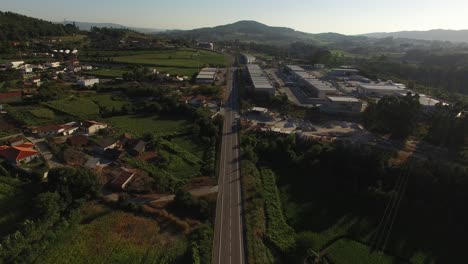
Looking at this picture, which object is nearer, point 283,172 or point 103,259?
point 103,259

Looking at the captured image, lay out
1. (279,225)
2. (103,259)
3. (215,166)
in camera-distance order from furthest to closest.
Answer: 1. (215,166)
2. (279,225)
3. (103,259)

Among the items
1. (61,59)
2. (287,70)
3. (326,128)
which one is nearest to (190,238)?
(326,128)

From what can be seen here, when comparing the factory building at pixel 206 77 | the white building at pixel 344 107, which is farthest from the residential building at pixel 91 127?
the white building at pixel 344 107

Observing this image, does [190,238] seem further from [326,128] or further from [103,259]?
[326,128]

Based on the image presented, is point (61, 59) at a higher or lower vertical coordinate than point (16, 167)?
higher

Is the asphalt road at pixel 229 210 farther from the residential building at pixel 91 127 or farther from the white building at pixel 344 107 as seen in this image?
the white building at pixel 344 107

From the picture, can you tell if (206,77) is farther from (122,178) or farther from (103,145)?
(122,178)

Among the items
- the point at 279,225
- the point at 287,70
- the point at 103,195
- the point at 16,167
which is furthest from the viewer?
the point at 287,70

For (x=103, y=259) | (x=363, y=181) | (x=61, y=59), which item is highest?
(x=61, y=59)

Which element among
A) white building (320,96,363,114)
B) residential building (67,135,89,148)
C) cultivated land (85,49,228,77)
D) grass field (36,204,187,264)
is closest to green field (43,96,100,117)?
residential building (67,135,89,148)
